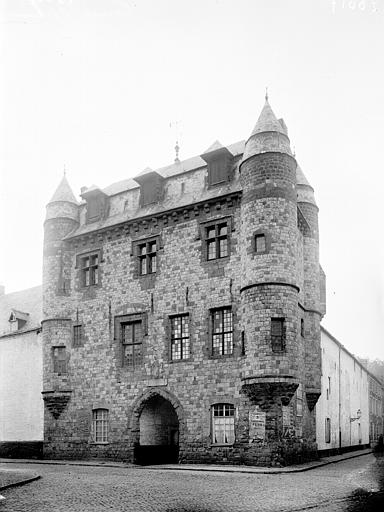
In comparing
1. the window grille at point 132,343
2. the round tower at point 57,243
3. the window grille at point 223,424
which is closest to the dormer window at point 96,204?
the round tower at point 57,243

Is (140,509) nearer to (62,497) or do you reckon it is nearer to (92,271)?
(62,497)

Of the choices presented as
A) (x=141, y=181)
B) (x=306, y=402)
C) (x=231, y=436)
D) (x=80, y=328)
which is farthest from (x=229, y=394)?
(x=141, y=181)

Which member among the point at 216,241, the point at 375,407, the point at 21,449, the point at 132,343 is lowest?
the point at 375,407

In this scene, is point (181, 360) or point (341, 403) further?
point (341, 403)

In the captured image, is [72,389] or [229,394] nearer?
[229,394]

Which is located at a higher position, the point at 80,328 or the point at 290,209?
the point at 290,209

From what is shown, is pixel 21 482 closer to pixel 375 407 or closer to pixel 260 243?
pixel 260 243

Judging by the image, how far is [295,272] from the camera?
25.8 m

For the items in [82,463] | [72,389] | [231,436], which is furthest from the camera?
[72,389]

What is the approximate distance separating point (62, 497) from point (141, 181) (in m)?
18.7

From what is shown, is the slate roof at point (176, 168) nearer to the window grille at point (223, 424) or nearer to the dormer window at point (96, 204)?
the dormer window at point (96, 204)

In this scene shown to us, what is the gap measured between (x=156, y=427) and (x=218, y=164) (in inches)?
498

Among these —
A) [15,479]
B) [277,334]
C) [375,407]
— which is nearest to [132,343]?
[277,334]

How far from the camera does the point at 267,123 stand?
88.1ft
